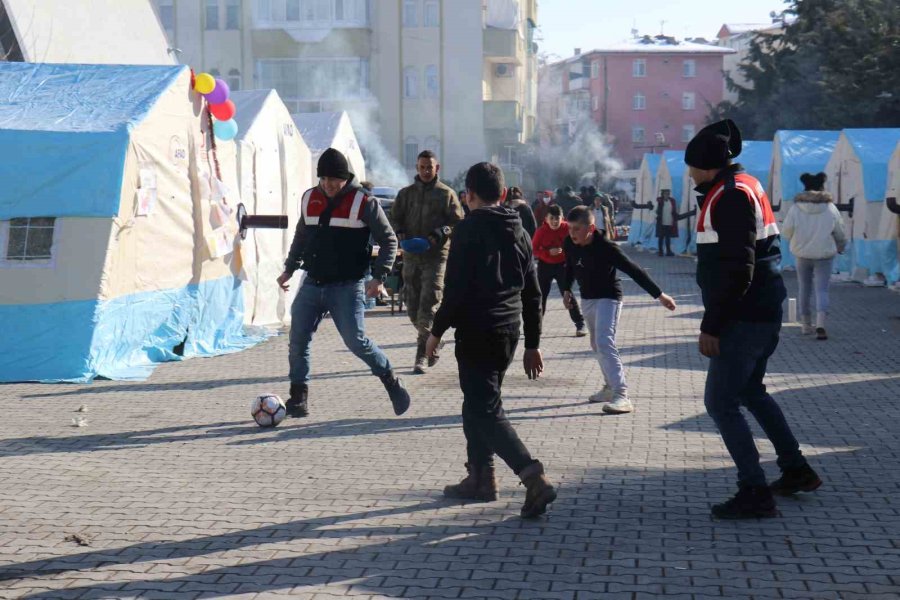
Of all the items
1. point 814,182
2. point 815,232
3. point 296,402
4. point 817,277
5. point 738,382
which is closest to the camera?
point 738,382

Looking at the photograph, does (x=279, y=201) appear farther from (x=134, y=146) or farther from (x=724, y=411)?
(x=724, y=411)

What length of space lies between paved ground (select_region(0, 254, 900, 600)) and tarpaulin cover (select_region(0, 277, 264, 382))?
0.31 meters

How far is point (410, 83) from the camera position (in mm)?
50844

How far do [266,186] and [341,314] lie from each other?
7779 millimetres

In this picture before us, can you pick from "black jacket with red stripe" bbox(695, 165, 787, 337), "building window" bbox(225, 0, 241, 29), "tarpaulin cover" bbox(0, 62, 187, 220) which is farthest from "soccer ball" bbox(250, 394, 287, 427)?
"building window" bbox(225, 0, 241, 29)

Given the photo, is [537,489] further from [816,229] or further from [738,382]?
[816,229]

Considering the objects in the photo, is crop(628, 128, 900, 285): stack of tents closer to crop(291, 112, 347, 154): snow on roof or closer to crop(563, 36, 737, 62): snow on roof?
crop(291, 112, 347, 154): snow on roof

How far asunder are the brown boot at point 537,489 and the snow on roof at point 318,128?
54.8 feet

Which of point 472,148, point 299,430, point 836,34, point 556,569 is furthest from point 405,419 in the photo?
point 472,148

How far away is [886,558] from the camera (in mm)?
5473

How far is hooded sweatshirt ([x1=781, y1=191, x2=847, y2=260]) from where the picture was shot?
13961mm

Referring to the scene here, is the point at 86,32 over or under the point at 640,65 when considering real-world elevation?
under

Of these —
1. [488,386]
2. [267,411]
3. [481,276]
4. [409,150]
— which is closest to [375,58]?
[409,150]

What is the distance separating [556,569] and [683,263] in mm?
28300
